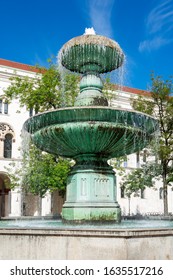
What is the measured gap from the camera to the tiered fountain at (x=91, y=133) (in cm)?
795

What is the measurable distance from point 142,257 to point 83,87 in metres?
5.26

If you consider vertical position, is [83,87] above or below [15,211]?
above

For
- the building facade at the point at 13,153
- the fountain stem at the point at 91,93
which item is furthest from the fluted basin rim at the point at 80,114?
the building facade at the point at 13,153

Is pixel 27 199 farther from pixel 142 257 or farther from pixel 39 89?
pixel 142 257

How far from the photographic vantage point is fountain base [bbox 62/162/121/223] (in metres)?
8.16

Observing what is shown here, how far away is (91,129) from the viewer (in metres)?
7.90

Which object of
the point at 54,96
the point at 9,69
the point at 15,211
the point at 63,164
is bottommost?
the point at 15,211

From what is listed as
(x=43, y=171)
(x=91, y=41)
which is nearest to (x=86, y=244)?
(x=91, y=41)

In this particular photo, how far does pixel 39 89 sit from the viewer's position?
22.2 m

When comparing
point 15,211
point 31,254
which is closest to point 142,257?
point 31,254

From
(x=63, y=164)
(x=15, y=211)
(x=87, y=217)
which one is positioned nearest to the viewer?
(x=87, y=217)

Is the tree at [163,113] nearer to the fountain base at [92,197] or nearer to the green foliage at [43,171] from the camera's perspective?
the green foliage at [43,171]

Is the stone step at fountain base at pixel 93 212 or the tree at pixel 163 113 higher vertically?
the tree at pixel 163 113

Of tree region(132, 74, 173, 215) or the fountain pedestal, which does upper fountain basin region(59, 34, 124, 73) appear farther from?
tree region(132, 74, 173, 215)
